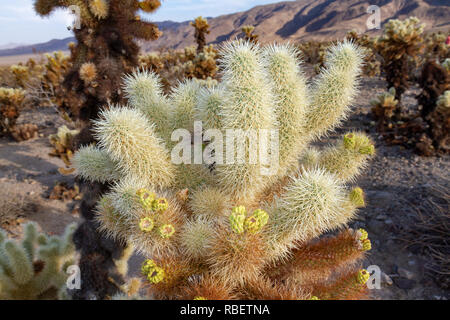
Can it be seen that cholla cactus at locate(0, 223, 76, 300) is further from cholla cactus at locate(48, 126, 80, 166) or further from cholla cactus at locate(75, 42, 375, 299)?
cholla cactus at locate(48, 126, 80, 166)

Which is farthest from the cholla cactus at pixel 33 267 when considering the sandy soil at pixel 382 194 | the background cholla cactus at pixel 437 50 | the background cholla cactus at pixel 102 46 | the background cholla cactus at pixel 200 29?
the background cholla cactus at pixel 437 50

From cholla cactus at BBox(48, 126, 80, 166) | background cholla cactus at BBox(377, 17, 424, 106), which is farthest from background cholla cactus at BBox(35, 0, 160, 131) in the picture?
background cholla cactus at BBox(377, 17, 424, 106)

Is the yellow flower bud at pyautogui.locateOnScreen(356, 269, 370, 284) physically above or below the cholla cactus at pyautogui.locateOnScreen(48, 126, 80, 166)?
above

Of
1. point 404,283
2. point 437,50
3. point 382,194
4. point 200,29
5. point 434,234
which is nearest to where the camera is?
point 404,283

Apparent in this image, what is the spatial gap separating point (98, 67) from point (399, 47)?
22.6 feet

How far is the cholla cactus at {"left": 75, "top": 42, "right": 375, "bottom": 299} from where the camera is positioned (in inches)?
43.8

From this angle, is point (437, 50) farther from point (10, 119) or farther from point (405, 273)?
point (10, 119)

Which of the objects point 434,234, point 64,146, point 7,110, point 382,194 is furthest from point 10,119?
point 434,234

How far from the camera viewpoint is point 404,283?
10.6 feet

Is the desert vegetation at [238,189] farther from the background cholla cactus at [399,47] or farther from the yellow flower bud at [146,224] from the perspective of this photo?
the background cholla cactus at [399,47]

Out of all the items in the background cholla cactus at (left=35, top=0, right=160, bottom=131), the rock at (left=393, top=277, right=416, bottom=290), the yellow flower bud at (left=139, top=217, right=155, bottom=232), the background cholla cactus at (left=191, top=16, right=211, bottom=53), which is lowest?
the rock at (left=393, top=277, right=416, bottom=290)

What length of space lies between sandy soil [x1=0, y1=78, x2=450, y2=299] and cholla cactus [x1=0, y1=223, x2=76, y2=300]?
1.15 meters

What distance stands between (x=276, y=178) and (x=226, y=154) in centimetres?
37
